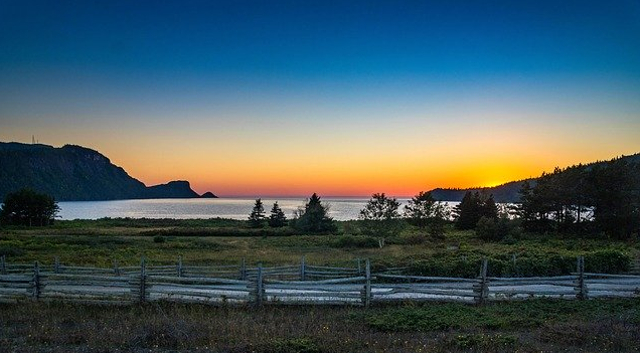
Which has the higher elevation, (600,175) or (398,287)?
(600,175)

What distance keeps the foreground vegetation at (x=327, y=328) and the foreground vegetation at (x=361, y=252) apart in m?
8.05

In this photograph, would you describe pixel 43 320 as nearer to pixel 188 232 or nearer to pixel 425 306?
pixel 425 306

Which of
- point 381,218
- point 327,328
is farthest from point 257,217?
point 327,328

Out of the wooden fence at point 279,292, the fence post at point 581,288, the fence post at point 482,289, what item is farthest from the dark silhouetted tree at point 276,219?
the fence post at point 581,288

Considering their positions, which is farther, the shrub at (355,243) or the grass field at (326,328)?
the shrub at (355,243)

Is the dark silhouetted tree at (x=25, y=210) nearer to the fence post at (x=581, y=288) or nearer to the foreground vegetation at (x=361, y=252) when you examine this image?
the foreground vegetation at (x=361, y=252)

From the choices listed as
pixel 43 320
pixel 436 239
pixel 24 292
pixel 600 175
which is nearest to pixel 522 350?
pixel 43 320

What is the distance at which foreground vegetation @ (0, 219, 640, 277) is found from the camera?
24828mm

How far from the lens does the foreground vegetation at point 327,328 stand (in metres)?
11.2

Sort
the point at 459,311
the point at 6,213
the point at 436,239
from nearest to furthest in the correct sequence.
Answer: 1. the point at 459,311
2. the point at 436,239
3. the point at 6,213

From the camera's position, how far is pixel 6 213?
82.0 m

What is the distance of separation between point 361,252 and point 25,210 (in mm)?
68812

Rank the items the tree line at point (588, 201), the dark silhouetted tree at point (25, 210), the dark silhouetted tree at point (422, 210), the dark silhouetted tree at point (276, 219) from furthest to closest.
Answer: the dark silhouetted tree at point (276, 219), the dark silhouetted tree at point (25, 210), the dark silhouetted tree at point (422, 210), the tree line at point (588, 201)

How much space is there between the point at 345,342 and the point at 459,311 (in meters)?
5.56
